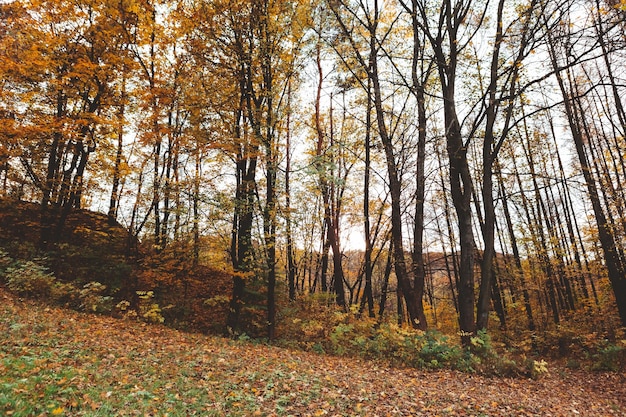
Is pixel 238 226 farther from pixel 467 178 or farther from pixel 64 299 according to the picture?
pixel 467 178

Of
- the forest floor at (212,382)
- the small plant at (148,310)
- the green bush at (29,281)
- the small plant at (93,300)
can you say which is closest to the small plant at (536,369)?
the forest floor at (212,382)

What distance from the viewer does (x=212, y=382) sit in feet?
17.5

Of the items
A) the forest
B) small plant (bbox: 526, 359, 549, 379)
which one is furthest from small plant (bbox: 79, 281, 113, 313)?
small plant (bbox: 526, 359, 549, 379)

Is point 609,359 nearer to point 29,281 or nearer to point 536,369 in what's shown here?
point 536,369

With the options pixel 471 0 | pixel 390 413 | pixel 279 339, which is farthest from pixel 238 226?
pixel 471 0

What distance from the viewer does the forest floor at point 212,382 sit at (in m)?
3.96

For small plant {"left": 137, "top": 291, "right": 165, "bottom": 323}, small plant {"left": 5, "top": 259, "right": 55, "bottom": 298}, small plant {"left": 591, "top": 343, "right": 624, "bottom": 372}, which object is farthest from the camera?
small plant {"left": 137, "top": 291, "right": 165, "bottom": 323}

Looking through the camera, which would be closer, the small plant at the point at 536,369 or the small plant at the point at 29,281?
the small plant at the point at 536,369

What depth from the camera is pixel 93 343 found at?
642 centimetres

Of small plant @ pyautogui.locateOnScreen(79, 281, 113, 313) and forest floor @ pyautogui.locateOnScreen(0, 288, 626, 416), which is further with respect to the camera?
small plant @ pyautogui.locateOnScreen(79, 281, 113, 313)

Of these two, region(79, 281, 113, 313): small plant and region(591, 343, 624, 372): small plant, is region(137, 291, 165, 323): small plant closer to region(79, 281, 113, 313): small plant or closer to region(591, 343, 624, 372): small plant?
region(79, 281, 113, 313): small plant

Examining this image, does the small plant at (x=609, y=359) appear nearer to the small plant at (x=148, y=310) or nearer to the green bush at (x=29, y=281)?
the small plant at (x=148, y=310)

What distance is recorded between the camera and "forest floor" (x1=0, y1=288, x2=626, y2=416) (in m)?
3.96

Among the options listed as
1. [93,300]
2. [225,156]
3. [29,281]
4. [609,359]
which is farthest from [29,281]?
[609,359]
